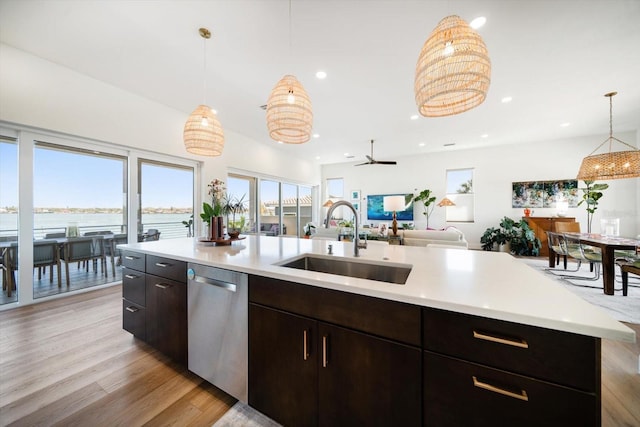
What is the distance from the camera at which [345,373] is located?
0.97 meters

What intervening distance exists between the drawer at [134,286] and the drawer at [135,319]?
5cm

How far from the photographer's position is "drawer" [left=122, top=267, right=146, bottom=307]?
1789mm

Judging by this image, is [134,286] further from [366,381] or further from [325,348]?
[366,381]

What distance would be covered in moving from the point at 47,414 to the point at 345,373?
176 cm

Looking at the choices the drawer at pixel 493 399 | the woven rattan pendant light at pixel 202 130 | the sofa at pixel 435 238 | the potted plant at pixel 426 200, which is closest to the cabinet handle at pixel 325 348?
the drawer at pixel 493 399

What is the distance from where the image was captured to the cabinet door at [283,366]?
1.06 m

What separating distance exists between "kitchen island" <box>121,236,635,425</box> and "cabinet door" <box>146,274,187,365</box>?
545 mm

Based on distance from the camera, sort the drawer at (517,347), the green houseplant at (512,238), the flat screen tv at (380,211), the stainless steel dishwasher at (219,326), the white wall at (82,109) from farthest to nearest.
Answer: the flat screen tv at (380,211)
the green houseplant at (512,238)
the white wall at (82,109)
the stainless steel dishwasher at (219,326)
the drawer at (517,347)

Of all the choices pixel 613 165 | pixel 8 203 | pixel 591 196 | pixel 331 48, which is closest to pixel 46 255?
pixel 8 203

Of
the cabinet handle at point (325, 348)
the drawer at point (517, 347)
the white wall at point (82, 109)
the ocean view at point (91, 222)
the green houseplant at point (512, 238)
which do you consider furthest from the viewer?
the green houseplant at point (512, 238)

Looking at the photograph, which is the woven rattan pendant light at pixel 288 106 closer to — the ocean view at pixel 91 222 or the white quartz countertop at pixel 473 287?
the white quartz countertop at pixel 473 287

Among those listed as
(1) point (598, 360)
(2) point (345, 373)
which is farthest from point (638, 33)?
(2) point (345, 373)

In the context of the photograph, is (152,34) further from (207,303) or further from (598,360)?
(598,360)

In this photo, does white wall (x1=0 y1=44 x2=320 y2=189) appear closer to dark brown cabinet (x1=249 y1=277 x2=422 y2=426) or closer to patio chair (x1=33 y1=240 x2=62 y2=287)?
patio chair (x1=33 y1=240 x2=62 y2=287)
